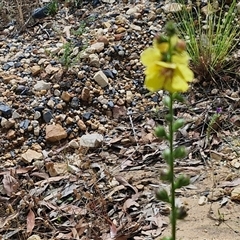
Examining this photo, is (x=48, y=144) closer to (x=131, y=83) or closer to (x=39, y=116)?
(x=39, y=116)

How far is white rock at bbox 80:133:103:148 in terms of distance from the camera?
9.70 feet

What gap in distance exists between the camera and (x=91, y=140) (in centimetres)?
297

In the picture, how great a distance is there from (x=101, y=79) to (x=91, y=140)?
494mm

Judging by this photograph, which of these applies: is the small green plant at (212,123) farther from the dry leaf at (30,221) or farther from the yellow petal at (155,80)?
the yellow petal at (155,80)

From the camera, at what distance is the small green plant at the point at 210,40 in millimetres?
3236

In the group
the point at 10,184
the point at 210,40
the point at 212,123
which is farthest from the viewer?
A: the point at 210,40

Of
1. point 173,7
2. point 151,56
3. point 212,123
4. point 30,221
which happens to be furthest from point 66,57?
point 151,56

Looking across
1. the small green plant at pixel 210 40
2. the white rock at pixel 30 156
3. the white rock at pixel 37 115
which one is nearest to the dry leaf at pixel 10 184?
the white rock at pixel 30 156

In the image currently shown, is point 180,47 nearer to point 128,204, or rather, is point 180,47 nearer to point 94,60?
point 128,204

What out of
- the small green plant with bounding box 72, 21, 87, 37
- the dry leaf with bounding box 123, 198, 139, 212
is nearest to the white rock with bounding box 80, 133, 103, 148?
the dry leaf with bounding box 123, 198, 139, 212

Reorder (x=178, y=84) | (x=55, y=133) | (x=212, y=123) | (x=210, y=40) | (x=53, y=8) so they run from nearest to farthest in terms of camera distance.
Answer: (x=178, y=84) → (x=212, y=123) → (x=55, y=133) → (x=210, y=40) → (x=53, y=8)

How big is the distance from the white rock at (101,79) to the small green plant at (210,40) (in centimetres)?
53

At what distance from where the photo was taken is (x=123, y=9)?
3.93 metres

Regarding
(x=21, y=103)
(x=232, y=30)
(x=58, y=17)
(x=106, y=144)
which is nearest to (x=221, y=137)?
(x=106, y=144)
